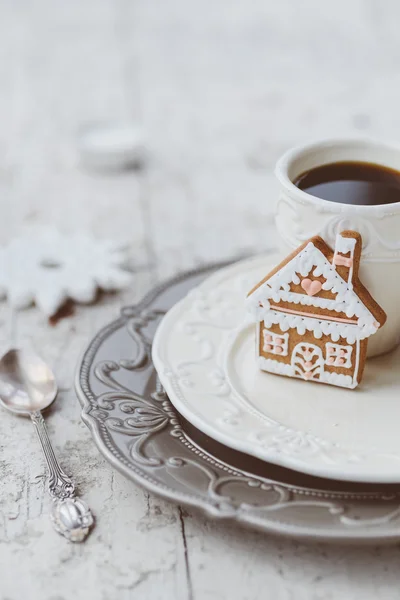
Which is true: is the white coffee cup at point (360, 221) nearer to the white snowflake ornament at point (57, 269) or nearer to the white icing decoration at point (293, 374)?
the white icing decoration at point (293, 374)

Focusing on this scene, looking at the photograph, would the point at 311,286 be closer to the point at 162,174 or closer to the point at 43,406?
the point at 43,406

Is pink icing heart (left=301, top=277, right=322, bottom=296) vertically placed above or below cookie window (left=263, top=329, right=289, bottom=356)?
above

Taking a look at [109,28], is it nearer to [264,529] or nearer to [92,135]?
[92,135]

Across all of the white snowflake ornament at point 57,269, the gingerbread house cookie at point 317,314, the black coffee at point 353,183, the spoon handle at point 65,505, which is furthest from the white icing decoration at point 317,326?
the white snowflake ornament at point 57,269

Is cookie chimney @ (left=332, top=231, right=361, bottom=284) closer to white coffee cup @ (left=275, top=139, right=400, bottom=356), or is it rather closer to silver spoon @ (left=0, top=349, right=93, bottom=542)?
white coffee cup @ (left=275, top=139, right=400, bottom=356)

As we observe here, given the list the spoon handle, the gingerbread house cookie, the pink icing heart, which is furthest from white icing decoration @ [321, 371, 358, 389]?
the spoon handle

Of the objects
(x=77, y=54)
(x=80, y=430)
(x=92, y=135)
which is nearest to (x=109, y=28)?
(x=77, y=54)

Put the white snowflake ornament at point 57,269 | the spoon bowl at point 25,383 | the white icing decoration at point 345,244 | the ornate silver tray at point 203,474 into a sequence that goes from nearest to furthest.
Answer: the ornate silver tray at point 203,474
the white icing decoration at point 345,244
the spoon bowl at point 25,383
the white snowflake ornament at point 57,269
